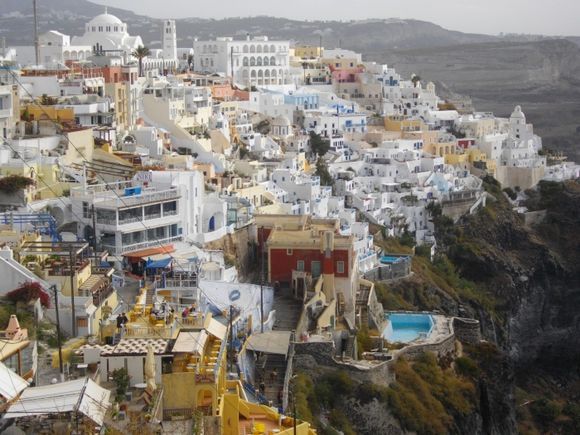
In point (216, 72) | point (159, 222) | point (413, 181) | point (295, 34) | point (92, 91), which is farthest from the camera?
point (295, 34)

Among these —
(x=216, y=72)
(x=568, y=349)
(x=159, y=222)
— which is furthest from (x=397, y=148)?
(x=159, y=222)

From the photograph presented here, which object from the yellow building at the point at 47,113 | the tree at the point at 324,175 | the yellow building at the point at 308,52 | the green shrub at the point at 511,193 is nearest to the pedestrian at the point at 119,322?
the yellow building at the point at 47,113

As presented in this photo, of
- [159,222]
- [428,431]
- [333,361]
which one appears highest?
[159,222]

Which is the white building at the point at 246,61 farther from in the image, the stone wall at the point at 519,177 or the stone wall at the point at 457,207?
the stone wall at the point at 457,207

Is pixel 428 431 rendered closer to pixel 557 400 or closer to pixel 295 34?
pixel 557 400

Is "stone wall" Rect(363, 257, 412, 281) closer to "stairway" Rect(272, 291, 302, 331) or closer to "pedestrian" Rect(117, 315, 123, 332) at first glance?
"stairway" Rect(272, 291, 302, 331)

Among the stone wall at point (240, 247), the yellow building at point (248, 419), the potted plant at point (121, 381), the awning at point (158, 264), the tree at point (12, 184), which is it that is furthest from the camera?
the stone wall at point (240, 247)

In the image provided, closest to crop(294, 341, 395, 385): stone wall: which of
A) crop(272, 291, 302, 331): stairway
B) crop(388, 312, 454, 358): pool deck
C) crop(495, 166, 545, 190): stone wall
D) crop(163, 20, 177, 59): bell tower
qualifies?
crop(272, 291, 302, 331): stairway
